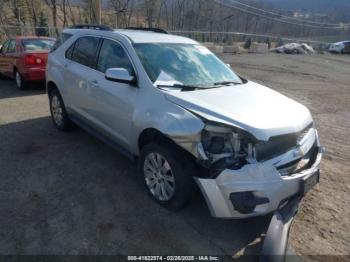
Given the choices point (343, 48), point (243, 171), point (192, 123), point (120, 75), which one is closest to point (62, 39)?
point (120, 75)

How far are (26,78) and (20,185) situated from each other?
5.95m

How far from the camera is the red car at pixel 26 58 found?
28.5ft

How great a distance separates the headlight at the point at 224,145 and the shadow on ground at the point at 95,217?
79cm

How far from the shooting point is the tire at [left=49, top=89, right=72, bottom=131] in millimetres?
5301

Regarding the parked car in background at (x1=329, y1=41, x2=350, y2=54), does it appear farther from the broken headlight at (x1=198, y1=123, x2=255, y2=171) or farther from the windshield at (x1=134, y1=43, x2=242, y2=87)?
the broken headlight at (x1=198, y1=123, x2=255, y2=171)

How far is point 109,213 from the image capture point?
325 centimetres

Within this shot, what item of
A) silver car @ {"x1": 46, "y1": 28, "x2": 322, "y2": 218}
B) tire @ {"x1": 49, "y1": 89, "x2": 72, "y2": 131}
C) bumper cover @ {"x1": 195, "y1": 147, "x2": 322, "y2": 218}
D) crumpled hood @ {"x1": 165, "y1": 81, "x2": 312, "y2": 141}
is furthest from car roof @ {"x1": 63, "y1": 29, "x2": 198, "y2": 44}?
bumper cover @ {"x1": 195, "y1": 147, "x2": 322, "y2": 218}

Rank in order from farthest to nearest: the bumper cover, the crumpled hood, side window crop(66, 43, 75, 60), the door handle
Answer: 1. side window crop(66, 43, 75, 60)
2. the door handle
3. the crumpled hood
4. the bumper cover

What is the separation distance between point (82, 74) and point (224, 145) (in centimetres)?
265

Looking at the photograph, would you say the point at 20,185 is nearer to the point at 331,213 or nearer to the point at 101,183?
the point at 101,183

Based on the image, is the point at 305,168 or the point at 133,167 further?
the point at 133,167

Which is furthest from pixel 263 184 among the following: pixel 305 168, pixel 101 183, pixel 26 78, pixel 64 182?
pixel 26 78

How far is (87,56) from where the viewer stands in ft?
14.9

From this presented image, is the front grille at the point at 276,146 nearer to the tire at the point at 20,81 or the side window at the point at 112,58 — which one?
the side window at the point at 112,58
